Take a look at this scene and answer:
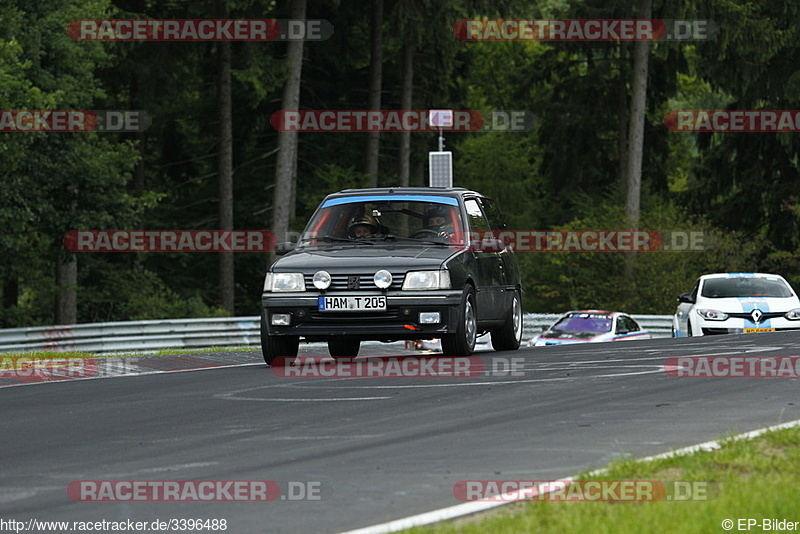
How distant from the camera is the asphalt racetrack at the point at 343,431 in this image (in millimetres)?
7285

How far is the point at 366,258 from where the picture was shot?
14.9 m

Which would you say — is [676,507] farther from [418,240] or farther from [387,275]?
[418,240]

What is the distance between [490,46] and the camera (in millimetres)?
76062

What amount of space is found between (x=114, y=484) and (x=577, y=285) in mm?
40866

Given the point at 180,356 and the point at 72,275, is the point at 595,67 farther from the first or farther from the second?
the point at 180,356

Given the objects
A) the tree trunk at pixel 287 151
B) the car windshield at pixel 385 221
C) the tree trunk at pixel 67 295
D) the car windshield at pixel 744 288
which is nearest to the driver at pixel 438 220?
the car windshield at pixel 385 221

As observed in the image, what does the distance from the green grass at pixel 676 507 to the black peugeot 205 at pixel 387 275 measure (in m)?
6.87

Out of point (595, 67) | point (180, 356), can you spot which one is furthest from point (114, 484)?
point (595, 67)

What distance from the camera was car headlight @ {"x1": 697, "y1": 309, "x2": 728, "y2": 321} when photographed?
2506 centimetres

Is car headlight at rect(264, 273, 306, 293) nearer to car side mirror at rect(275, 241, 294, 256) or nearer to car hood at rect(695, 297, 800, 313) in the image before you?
car side mirror at rect(275, 241, 294, 256)

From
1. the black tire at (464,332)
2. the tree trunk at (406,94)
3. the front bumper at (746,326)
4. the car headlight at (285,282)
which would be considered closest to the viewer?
the car headlight at (285,282)

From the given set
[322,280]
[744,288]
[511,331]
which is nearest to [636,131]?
[744,288]

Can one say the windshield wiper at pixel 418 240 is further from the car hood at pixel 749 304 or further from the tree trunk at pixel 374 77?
the tree trunk at pixel 374 77

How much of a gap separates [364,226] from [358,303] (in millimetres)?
1753
